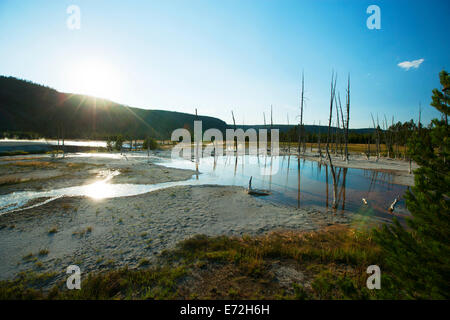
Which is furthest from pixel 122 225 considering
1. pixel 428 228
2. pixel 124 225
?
pixel 428 228

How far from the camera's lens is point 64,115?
115500mm

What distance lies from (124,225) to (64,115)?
146 m

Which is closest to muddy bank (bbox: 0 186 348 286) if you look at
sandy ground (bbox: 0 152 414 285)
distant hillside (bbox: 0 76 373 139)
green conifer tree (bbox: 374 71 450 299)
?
sandy ground (bbox: 0 152 414 285)

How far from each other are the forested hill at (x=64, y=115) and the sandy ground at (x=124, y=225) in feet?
275

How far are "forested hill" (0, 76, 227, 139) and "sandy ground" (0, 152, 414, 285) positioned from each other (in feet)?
275

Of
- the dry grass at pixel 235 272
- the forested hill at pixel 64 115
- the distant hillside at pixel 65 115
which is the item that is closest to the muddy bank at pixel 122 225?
the dry grass at pixel 235 272

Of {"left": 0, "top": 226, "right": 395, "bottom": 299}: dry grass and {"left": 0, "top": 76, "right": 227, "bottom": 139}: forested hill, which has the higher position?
{"left": 0, "top": 76, "right": 227, "bottom": 139}: forested hill

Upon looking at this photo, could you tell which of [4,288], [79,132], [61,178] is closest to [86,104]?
[79,132]

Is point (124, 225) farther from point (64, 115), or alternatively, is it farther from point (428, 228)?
point (64, 115)

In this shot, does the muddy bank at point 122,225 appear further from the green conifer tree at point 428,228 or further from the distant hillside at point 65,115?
the distant hillside at point 65,115

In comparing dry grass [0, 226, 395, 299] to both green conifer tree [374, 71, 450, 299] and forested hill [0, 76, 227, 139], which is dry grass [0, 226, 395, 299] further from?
forested hill [0, 76, 227, 139]

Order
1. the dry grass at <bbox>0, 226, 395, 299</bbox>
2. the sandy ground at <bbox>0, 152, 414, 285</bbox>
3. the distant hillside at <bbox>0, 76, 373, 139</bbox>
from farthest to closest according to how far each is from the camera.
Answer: the distant hillside at <bbox>0, 76, 373, 139</bbox> < the sandy ground at <bbox>0, 152, 414, 285</bbox> < the dry grass at <bbox>0, 226, 395, 299</bbox>

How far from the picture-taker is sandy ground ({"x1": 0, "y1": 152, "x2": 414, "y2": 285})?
22.8 ft

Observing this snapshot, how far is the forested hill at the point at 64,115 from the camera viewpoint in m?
98.0
